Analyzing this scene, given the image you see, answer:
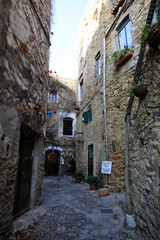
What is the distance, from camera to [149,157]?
2.34 metres

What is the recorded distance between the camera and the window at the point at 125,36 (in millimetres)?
5408

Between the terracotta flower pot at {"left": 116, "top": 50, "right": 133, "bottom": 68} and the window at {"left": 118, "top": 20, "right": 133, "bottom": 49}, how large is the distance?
0.36 m

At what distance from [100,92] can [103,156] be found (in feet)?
8.34

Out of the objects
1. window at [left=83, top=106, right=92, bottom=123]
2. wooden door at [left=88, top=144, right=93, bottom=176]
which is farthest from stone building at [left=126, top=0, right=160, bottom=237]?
window at [left=83, top=106, right=92, bottom=123]

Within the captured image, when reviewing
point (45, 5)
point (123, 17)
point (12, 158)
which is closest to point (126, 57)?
point (123, 17)

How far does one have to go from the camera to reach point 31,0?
365 cm

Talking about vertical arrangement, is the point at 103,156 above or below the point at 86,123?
below

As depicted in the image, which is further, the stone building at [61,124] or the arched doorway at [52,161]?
the arched doorway at [52,161]

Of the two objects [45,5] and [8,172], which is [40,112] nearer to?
[8,172]

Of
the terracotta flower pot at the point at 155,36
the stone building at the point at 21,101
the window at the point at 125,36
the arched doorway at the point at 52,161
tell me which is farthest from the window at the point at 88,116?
the terracotta flower pot at the point at 155,36

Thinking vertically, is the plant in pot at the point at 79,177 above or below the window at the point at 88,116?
below

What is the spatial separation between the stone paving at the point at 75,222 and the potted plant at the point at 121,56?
12.9 ft

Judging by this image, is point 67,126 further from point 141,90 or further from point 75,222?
point 141,90

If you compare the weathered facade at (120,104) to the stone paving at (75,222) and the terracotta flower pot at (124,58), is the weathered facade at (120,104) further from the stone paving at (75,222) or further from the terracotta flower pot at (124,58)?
the stone paving at (75,222)
